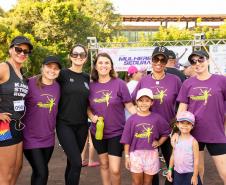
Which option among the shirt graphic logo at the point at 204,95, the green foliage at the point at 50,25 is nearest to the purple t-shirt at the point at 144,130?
the shirt graphic logo at the point at 204,95

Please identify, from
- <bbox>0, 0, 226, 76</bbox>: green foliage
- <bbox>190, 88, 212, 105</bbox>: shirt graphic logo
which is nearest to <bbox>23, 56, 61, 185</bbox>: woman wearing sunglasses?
<bbox>190, 88, 212, 105</bbox>: shirt graphic logo

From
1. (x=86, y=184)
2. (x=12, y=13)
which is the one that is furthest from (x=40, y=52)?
(x=86, y=184)

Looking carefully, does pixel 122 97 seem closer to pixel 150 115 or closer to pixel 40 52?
pixel 150 115

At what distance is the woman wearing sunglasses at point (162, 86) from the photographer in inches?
165

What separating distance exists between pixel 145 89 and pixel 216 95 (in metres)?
0.83

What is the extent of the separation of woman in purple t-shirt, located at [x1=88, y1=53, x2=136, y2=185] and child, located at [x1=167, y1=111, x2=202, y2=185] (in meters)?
0.69

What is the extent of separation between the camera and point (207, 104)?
3914 millimetres

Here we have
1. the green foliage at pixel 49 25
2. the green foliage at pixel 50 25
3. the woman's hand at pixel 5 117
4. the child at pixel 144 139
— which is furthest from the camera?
the green foliage at pixel 50 25

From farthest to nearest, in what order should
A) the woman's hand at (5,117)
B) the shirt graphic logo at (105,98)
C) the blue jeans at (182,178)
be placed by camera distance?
the shirt graphic logo at (105,98)
the blue jeans at (182,178)
the woman's hand at (5,117)

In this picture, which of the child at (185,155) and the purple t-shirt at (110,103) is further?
the purple t-shirt at (110,103)

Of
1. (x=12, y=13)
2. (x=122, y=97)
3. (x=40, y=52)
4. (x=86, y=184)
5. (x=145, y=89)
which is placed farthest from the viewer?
(x=12, y=13)

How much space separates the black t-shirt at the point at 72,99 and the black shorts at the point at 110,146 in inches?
15.2

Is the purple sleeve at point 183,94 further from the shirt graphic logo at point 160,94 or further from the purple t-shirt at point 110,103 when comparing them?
the purple t-shirt at point 110,103

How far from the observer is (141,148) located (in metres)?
4.22
